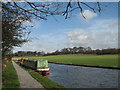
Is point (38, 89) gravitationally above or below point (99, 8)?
below

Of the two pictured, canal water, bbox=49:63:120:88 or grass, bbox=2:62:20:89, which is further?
canal water, bbox=49:63:120:88

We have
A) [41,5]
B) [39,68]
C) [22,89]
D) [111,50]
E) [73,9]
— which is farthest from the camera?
[111,50]

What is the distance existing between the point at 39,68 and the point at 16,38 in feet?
51.6

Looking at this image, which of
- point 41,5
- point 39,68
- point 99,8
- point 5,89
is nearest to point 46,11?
point 41,5

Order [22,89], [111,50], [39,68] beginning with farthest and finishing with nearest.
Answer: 1. [111,50]
2. [39,68]
3. [22,89]

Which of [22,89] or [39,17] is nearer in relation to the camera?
[39,17]

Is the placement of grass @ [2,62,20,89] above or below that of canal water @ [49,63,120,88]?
above

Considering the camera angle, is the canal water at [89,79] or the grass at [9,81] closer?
the grass at [9,81]

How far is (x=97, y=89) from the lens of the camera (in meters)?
15.7

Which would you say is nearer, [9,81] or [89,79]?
[9,81]

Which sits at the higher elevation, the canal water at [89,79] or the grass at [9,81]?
the grass at [9,81]

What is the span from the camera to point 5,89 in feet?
32.4

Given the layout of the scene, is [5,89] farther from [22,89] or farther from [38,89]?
[38,89]

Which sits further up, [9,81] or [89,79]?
[9,81]
